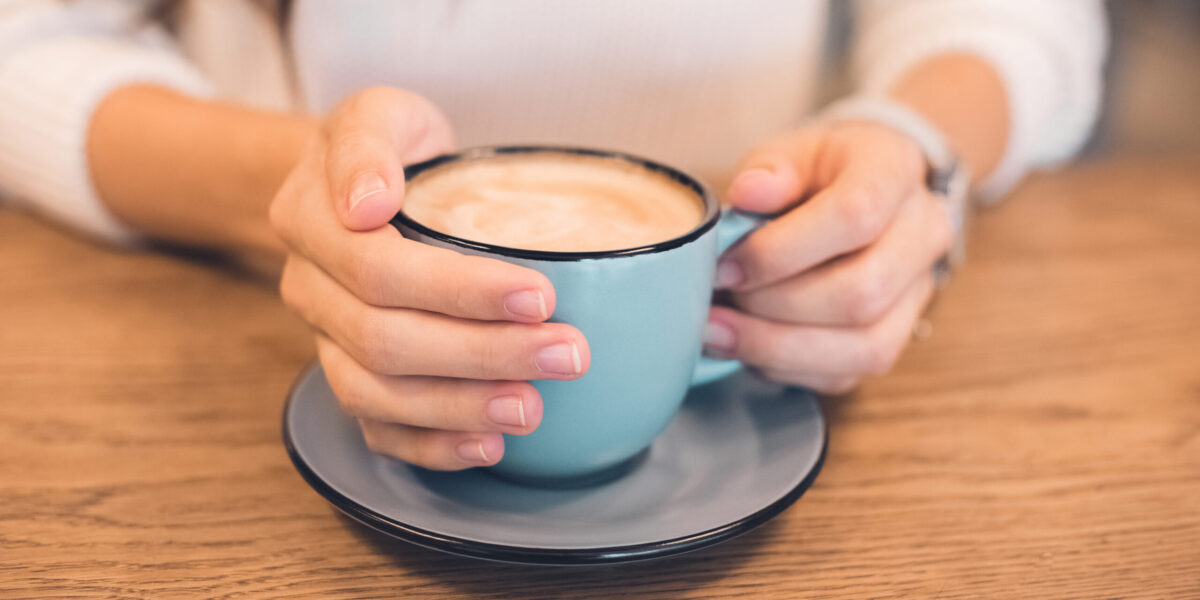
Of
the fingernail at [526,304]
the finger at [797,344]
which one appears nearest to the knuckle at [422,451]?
the fingernail at [526,304]

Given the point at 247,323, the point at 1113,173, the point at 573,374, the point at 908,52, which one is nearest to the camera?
the point at 573,374

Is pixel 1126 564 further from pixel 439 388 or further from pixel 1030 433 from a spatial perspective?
pixel 439 388

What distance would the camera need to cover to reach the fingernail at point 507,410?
421mm

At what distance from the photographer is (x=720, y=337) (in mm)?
568

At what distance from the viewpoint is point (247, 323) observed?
2.34 ft

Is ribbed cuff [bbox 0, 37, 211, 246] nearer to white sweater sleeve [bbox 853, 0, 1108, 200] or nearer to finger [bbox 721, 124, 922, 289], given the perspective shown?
finger [bbox 721, 124, 922, 289]

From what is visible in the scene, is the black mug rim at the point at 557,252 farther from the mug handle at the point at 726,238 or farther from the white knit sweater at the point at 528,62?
the white knit sweater at the point at 528,62

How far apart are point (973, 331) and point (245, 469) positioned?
0.59 meters

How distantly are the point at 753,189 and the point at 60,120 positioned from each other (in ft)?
2.31

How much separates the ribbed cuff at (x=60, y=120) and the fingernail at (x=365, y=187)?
54cm

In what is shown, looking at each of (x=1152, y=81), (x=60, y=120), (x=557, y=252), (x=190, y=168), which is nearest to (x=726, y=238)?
(x=557, y=252)

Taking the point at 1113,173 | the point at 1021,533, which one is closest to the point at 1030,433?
the point at 1021,533

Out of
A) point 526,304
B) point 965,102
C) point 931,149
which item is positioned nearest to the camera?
point 526,304

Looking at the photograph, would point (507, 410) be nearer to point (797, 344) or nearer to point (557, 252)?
point (557, 252)
